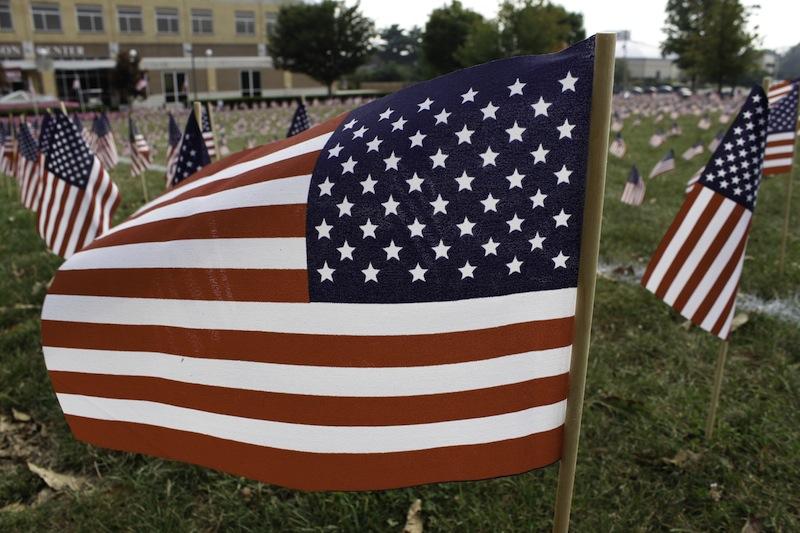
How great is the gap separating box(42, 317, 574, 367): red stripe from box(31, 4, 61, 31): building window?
193 feet

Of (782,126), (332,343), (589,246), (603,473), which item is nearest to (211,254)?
(332,343)

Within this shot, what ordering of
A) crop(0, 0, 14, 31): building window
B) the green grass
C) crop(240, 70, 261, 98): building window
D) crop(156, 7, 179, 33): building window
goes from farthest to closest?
crop(240, 70, 261, 98): building window → crop(156, 7, 179, 33): building window → crop(0, 0, 14, 31): building window → the green grass

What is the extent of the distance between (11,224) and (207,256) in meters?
9.07

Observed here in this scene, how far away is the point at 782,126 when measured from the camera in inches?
243

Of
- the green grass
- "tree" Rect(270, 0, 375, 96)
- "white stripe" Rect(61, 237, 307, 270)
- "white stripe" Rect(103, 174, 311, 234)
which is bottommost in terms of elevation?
the green grass

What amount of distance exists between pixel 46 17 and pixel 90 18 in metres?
3.28

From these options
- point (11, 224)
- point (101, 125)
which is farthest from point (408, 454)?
point (101, 125)

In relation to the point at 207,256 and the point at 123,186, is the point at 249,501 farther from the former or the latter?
the point at 123,186

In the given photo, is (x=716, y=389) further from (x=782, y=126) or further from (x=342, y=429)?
(x=782, y=126)

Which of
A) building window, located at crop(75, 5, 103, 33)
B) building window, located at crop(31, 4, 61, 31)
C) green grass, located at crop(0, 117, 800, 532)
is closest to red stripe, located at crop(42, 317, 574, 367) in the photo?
green grass, located at crop(0, 117, 800, 532)

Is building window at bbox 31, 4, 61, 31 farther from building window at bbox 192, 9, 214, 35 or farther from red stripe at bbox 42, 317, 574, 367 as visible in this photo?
red stripe at bbox 42, 317, 574, 367

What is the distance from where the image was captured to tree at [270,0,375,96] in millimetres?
53625

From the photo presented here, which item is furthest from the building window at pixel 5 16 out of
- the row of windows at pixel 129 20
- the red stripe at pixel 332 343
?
the red stripe at pixel 332 343

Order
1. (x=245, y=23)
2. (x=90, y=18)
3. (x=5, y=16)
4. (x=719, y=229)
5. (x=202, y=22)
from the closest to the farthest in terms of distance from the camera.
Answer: (x=719, y=229), (x=5, y=16), (x=90, y=18), (x=202, y=22), (x=245, y=23)
